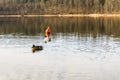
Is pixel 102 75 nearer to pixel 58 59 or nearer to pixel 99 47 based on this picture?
pixel 58 59

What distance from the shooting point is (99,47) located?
6656 centimetres

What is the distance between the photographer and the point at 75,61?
51281 millimetres

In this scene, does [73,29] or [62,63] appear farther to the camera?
[73,29]

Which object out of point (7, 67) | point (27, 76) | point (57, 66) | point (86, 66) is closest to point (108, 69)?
point (86, 66)

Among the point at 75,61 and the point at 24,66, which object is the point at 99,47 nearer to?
the point at 75,61

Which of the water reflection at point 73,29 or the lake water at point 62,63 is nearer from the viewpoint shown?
the lake water at point 62,63

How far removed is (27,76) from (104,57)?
1659 centimetres

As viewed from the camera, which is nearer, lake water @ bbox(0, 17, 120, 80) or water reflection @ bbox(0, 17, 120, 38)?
lake water @ bbox(0, 17, 120, 80)

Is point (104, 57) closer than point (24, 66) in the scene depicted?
No

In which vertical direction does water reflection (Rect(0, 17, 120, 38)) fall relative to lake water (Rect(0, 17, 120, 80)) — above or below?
below

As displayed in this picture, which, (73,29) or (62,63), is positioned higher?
(62,63)

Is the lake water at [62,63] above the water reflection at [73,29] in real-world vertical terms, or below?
above

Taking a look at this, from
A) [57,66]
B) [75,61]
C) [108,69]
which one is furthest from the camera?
[75,61]

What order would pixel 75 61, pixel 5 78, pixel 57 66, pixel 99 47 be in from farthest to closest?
pixel 99 47 < pixel 75 61 < pixel 57 66 < pixel 5 78
